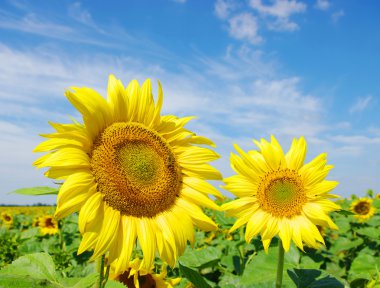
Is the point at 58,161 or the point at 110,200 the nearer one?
the point at 58,161

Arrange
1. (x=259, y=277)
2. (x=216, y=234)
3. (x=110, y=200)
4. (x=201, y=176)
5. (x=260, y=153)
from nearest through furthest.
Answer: (x=110, y=200)
(x=201, y=176)
(x=259, y=277)
(x=260, y=153)
(x=216, y=234)

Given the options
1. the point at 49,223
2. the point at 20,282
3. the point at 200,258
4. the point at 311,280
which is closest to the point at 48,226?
the point at 49,223

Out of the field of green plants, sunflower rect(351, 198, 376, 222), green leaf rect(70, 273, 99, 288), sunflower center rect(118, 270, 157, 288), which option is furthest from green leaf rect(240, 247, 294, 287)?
sunflower rect(351, 198, 376, 222)

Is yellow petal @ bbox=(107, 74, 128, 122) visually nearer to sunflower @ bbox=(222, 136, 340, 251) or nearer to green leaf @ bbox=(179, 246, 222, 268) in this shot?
sunflower @ bbox=(222, 136, 340, 251)

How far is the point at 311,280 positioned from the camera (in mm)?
3127

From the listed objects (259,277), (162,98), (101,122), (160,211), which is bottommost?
(259,277)

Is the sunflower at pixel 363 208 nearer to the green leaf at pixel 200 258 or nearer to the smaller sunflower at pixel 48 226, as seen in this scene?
the smaller sunflower at pixel 48 226

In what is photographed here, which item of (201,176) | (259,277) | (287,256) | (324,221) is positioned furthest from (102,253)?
(287,256)

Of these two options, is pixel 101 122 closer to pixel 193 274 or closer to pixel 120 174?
pixel 120 174

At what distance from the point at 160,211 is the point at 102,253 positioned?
1.60 ft

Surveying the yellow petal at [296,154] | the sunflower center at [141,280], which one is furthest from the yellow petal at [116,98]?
the yellow petal at [296,154]

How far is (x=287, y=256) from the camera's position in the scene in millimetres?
3963

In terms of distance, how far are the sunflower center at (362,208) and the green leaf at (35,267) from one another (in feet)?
29.6

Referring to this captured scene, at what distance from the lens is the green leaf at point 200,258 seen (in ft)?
12.4
